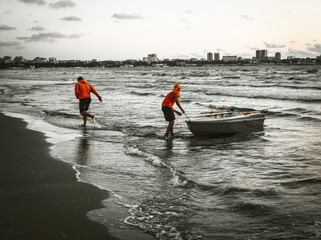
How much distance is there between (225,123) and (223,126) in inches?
4.7

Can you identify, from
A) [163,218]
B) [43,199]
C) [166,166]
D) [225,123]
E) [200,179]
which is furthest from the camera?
[225,123]

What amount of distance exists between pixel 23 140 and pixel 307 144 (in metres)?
8.14

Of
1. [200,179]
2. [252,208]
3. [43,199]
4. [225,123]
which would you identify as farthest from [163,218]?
[225,123]

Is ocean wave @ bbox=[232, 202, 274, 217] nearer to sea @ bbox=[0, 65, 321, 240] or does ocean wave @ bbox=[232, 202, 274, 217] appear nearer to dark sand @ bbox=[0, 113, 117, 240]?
sea @ bbox=[0, 65, 321, 240]

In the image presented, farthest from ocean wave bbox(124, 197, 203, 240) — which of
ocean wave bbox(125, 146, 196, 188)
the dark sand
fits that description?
ocean wave bbox(125, 146, 196, 188)

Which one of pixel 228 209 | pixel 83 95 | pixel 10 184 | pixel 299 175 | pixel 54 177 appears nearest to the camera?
pixel 228 209

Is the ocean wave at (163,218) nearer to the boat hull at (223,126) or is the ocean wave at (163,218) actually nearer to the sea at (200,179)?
the sea at (200,179)

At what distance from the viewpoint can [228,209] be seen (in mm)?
5238

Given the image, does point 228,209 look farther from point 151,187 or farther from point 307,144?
point 307,144

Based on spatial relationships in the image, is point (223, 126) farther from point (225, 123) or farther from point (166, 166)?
point (166, 166)

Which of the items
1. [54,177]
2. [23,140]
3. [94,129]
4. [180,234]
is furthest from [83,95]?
[180,234]

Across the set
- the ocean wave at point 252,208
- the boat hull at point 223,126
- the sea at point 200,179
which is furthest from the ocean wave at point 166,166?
the boat hull at point 223,126

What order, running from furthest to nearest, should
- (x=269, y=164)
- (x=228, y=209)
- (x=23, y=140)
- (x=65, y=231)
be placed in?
(x=23, y=140) → (x=269, y=164) → (x=228, y=209) → (x=65, y=231)

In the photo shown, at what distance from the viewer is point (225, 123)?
1118 cm
